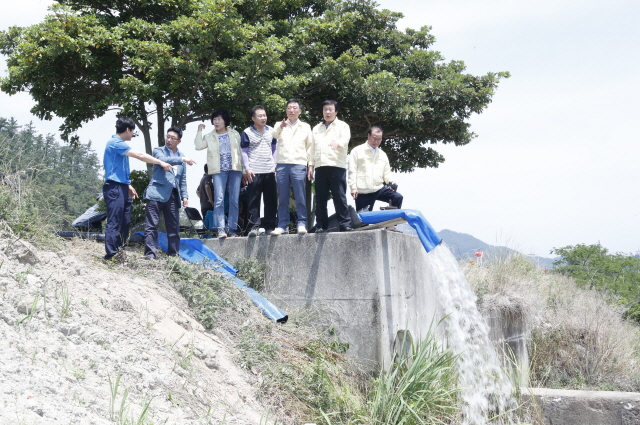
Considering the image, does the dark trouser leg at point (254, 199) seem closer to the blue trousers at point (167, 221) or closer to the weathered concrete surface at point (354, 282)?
the weathered concrete surface at point (354, 282)

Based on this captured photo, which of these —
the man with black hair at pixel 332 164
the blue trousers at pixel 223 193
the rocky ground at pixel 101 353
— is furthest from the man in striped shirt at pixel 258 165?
the rocky ground at pixel 101 353

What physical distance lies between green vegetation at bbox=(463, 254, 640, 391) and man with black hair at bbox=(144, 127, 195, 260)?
5.41m

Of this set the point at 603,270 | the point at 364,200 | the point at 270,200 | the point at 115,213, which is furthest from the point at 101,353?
the point at 603,270

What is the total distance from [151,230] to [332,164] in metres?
2.38

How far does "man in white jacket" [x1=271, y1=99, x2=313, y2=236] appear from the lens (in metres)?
7.15

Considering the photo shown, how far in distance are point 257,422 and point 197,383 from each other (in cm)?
56

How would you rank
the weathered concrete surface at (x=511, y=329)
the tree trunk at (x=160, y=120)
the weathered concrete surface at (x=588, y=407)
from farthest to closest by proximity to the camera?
the tree trunk at (x=160, y=120)
the weathered concrete surface at (x=511, y=329)
the weathered concrete surface at (x=588, y=407)

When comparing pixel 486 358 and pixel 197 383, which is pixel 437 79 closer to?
pixel 486 358

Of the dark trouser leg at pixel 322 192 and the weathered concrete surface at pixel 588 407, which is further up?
the dark trouser leg at pixel 322 192

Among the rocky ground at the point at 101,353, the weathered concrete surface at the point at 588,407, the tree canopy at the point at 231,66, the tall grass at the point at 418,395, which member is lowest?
the weathered concrete surface at the point at 588,407

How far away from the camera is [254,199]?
25.0ft

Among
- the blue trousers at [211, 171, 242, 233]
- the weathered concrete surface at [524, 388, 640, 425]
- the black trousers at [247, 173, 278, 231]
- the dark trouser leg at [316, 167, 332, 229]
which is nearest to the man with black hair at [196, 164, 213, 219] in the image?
the blue trousers at [211, 171, 242, 233]

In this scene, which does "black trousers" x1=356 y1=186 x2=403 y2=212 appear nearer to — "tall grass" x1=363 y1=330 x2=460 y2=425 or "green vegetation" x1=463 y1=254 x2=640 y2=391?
"tall grass" x1=363 y1=330 x2=460 y2=425

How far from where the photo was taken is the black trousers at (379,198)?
7992 millimetres
